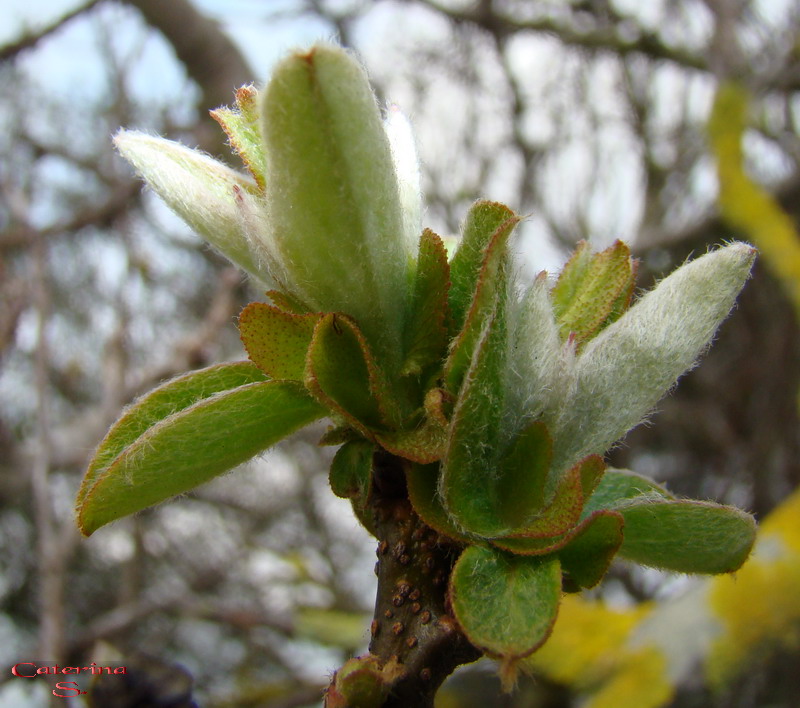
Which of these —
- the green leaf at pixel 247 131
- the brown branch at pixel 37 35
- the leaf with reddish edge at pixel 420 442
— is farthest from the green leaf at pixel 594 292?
the brown branch at pixel 37 35

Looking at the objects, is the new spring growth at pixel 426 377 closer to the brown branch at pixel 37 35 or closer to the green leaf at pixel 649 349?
the green leaf at pixel 649 349

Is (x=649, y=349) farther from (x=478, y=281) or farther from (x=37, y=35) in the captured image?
(x=37, y=35)

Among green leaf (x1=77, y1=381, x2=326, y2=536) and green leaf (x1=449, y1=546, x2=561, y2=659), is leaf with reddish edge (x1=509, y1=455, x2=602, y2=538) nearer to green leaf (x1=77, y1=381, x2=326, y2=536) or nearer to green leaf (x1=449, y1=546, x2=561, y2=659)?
green leaf (x1=449, y1=546, x2=561, y2=659)

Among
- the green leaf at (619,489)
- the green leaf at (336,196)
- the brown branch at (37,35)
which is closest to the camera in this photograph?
the green leaf at (336,196)

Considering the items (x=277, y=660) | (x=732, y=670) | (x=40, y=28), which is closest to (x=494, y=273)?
(x=732, y=670)

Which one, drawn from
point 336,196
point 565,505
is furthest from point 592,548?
point 336,196

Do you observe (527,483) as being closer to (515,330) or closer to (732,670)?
A: (515,330)
